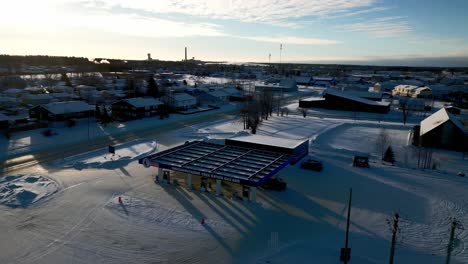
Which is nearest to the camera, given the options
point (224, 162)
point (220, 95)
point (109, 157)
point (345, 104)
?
point (224, 162)

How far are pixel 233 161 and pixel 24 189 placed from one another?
38.7 ft

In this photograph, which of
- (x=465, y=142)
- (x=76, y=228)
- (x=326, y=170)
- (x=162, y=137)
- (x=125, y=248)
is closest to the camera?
(x=125, y=248)

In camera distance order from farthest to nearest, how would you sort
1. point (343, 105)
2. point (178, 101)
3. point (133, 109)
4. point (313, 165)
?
point (343, 105) → point (178, 101) → point (133, 109) → point (313, 165)

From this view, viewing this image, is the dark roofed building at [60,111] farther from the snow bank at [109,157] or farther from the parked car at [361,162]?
the parked car at [361,162]

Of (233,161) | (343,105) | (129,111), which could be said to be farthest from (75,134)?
(343,105)

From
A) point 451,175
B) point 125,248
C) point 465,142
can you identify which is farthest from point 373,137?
point 125,248

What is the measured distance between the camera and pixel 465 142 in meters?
28.7

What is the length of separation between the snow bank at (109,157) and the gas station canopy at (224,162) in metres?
3.80

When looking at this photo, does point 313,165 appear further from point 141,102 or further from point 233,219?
point 141,102

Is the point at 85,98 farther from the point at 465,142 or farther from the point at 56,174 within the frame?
the point at 465,142

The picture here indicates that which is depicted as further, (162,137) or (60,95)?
(60,95)

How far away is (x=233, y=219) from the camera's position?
15.9 meters

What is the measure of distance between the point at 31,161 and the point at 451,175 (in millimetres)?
28867

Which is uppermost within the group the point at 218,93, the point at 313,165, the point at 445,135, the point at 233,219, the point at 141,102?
the point at 218,93
